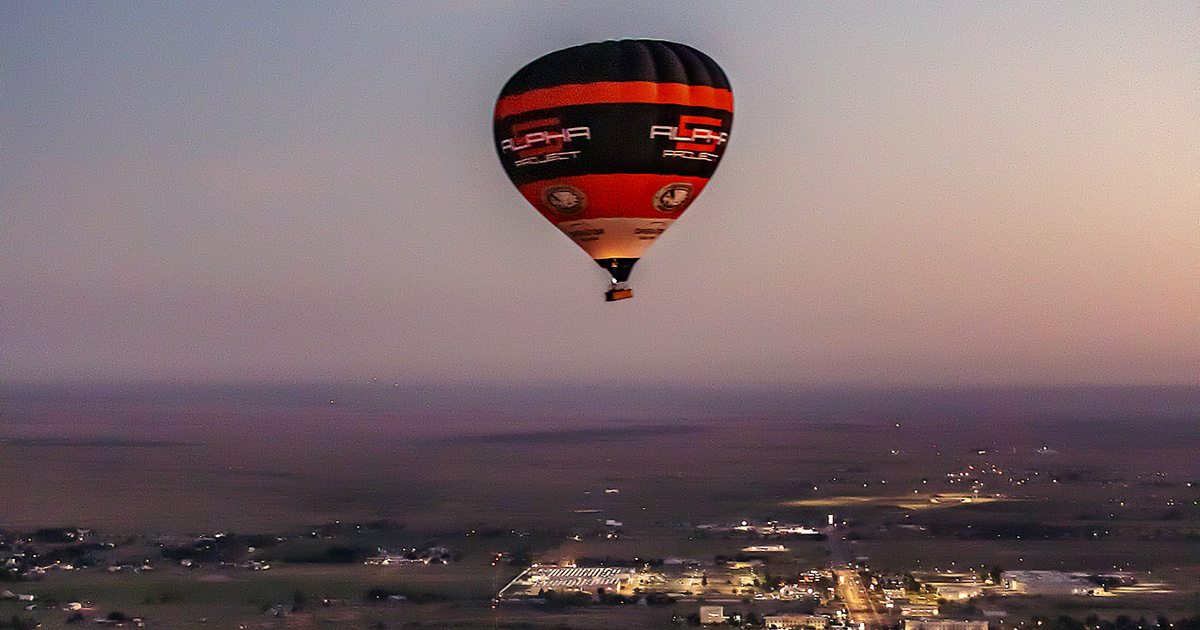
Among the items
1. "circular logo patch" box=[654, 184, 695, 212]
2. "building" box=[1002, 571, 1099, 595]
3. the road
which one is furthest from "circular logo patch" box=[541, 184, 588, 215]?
"building" box=[1002, 571, 1099, 595]

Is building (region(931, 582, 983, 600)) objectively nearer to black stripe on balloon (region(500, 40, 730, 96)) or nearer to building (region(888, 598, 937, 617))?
building (region(888, 598, 937, 617))

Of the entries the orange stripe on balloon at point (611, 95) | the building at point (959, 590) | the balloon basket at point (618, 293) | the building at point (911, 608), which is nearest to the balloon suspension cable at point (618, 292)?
the balloon basket at point (618, 293)

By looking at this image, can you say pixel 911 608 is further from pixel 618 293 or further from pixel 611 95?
pixel 611 95

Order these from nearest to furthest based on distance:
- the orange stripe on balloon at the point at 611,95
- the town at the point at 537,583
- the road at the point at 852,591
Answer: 1. the orange stripe on balloon at the point at 611,95
2. the road at the point at 852,591
3. the town at the point at 537,583

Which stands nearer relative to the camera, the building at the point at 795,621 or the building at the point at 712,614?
the building at the point at 795,621

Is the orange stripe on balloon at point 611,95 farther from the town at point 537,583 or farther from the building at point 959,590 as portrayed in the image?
the building at point 959,590

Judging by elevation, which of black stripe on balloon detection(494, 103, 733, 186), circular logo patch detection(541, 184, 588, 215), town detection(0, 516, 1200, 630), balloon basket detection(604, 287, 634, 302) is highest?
black stripe on balloon detection(494, 103, 733, 186)

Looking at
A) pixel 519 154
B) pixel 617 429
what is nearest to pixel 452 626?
pixel 519 154

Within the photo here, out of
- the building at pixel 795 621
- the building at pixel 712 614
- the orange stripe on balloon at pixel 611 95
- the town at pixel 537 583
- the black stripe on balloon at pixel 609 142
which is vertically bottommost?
the building at pixel 795 621
